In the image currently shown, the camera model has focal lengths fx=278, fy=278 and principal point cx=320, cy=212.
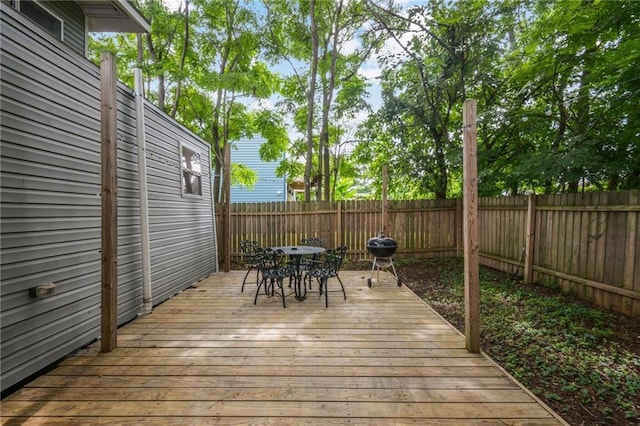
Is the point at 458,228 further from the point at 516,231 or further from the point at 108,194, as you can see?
the point at 108,194

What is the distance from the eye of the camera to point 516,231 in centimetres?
527

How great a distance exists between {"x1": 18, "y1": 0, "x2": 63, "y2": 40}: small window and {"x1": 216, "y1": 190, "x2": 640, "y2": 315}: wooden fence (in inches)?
170

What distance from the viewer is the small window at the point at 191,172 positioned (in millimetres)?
5083

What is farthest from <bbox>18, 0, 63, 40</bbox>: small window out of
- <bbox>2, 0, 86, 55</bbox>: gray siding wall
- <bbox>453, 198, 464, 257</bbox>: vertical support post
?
<bbox>453, 198, 464, 257</bbox>: vertical support post

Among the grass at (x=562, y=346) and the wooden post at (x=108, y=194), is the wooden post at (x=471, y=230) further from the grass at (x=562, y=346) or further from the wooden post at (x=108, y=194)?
the wooden post at (x=108, y=194)

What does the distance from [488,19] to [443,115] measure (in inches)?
84.9

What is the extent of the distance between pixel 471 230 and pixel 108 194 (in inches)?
133

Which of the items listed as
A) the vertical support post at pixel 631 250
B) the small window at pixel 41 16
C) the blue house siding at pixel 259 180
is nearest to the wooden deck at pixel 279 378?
the vertical support post at pixel 631 250

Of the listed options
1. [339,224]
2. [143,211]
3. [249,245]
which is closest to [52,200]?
[143,211]

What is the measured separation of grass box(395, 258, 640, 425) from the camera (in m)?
2.04

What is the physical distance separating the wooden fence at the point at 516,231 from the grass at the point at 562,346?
0.37 meters

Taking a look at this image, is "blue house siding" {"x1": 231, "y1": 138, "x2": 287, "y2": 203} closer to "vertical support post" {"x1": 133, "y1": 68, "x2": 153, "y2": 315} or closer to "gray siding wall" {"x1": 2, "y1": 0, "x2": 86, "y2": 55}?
"gray siding wall" {"x1": 2, "y1": 0, "x2": 86, "y2": 55}

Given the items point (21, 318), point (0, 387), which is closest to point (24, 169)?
point (21, 318)

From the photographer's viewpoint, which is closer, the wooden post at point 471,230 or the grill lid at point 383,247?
the wooden post at point 471,230
